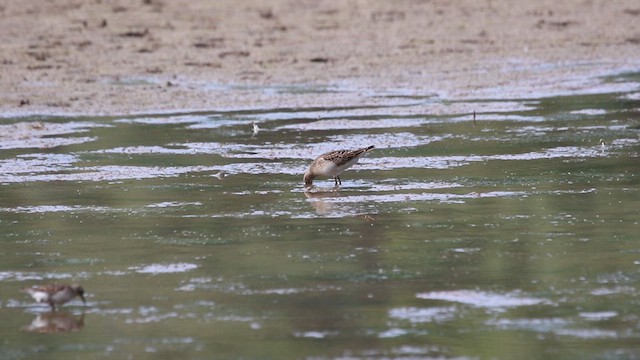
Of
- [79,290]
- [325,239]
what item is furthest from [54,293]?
[325,239]

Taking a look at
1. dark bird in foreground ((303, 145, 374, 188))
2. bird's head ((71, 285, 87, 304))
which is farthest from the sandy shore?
bird's head ((71, 285, 87, 304))

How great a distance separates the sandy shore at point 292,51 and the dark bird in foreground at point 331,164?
601cm

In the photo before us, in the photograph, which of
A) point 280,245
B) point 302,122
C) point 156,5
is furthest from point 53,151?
point 156,5

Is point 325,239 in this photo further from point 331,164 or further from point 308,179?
point 308,179

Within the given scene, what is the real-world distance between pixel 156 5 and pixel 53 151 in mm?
12004

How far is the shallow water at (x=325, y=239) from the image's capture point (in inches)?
294

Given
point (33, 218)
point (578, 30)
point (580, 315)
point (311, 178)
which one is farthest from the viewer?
point (578, 30)

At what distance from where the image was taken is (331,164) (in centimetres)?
1228

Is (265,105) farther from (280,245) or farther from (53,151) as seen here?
(280,245)

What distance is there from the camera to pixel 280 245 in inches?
384

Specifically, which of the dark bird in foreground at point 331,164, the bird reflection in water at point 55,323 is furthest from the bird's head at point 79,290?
the dark bird in foreground at point 331,164

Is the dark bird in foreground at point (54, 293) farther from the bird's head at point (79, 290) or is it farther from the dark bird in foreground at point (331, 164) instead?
the dark bird in foreground at point (331, 164)

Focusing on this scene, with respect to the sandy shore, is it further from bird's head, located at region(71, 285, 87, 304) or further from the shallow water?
bird's head, located at region(71, 285, 87, 304)

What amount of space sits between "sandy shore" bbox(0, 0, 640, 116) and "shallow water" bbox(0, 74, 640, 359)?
284cm
